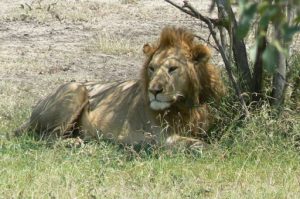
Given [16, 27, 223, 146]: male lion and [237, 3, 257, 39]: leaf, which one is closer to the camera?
[237, 3, 257, 39]: leaf

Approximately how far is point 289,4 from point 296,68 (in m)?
4.99

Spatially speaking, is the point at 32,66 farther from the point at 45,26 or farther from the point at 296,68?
the point at 296,68

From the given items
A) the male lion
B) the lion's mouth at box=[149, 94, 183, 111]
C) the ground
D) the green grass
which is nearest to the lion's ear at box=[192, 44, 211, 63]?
the male lion

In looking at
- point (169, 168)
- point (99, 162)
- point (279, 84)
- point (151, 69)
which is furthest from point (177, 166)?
point (279, 84)

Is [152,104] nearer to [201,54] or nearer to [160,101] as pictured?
[160,101]

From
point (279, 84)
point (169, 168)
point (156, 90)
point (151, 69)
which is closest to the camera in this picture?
point (169, 168)

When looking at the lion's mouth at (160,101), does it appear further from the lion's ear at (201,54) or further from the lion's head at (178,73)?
the lion's ear at (201,54)

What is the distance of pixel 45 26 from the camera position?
483 inches

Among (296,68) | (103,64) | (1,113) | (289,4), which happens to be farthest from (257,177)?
(103,64)

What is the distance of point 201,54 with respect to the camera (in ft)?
19.1

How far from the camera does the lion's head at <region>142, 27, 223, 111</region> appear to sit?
217 inches

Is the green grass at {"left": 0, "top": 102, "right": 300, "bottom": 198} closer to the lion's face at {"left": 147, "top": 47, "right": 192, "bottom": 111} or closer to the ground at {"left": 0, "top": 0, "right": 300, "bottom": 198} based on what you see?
the ground at {"left": 0, "top": 0, "right": 300, "bottom": 198}

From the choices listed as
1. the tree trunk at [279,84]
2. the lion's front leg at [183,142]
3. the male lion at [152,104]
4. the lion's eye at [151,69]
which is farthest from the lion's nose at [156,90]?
the tree trunk at [279,84]

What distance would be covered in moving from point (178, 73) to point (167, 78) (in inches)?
5.4
